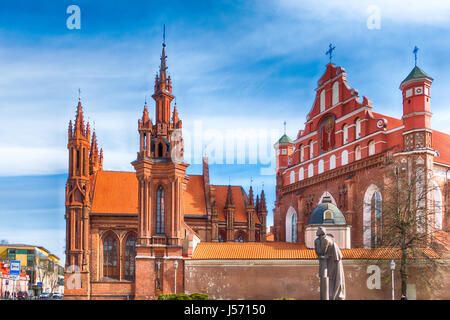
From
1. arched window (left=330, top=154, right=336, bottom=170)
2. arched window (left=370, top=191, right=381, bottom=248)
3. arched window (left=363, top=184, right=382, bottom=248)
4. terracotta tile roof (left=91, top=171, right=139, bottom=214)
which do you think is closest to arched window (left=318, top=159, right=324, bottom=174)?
arched window (left=330, top=154, right=336, bottom=170)

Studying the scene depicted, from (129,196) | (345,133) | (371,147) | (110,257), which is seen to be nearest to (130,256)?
(110,257)

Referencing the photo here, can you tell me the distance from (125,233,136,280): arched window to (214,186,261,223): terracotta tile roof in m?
9.93

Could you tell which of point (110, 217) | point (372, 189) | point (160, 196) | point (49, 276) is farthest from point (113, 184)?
point (49, 276)

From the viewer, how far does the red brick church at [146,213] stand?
43.5 meters

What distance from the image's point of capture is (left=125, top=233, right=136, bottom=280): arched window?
52.1 metres

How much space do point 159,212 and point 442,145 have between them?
973 inches

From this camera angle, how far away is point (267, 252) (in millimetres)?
42031

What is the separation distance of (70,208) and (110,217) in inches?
161

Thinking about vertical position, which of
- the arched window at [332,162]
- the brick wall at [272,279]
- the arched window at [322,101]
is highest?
the arched window at [322,101]

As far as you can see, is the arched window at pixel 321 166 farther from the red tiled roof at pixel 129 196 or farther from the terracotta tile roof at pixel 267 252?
the red tiled roof at pixel 129 196

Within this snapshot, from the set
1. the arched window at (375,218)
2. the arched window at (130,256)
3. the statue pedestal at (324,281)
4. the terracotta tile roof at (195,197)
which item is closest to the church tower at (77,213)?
the arched window at (130,256)

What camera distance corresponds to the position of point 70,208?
167 ft

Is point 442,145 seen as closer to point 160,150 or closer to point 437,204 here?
point 437,204

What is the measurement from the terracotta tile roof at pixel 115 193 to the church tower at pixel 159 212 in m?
10.1
